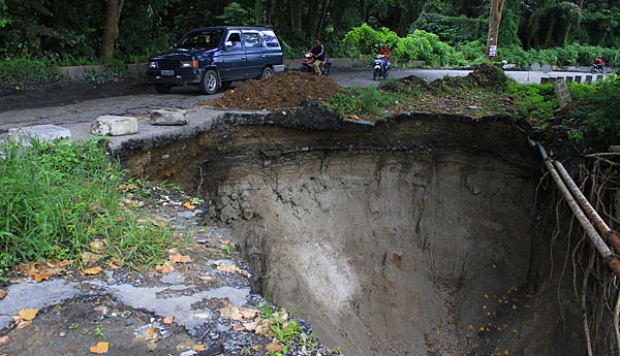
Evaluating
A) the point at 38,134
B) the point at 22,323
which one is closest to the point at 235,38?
the point at 38,134

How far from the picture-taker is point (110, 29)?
46.4 ft

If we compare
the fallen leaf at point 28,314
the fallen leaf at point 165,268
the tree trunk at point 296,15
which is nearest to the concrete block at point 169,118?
the fallen leaf at point 165,268

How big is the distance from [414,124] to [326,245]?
2859 millimetres

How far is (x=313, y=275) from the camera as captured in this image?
8.35m

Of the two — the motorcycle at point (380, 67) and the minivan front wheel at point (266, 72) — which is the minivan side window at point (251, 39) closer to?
the minivan front wheel at point (266, 72)

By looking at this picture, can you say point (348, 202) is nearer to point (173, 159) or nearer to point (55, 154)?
point (173, 159)

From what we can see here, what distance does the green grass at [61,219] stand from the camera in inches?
144

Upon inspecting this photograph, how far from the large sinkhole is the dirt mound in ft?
1.98

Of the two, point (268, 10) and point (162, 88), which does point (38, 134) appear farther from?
point (268, 10)

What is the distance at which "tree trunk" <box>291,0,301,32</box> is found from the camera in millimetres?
20830

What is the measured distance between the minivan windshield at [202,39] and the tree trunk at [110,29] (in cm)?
317

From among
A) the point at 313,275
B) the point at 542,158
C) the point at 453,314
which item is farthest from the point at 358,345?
the point at 542,158

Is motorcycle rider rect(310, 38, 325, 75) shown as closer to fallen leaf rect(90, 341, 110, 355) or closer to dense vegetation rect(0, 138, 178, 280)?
dense vegetation rect(0, 138, 178, 280)

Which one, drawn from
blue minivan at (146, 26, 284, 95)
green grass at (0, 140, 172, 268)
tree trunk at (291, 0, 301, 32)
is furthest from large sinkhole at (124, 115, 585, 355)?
tree trunk at (291, 0, 301, 32)
